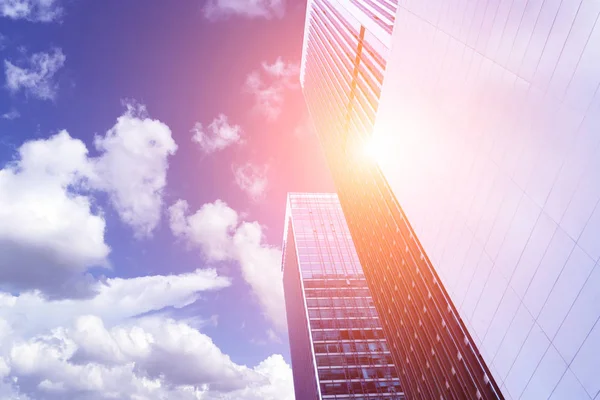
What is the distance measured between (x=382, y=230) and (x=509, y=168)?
4044 centimetres

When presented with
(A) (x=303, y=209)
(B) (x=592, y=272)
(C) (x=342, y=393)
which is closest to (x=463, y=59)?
(B) (x=592, y=272)

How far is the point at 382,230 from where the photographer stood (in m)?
54.3

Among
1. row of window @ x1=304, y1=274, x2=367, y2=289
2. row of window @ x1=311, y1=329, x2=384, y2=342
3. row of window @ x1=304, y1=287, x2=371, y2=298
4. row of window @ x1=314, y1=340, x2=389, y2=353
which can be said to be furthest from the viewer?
row of window @ x1=304, y1=274, x2=367, y2=289

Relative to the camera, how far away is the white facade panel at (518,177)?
1134 cm

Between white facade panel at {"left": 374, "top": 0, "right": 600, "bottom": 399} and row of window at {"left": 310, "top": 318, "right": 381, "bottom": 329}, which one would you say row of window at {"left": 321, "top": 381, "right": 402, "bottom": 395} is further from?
white facade panel at {"left": 374, "top": 0, "right": 600, "bottom": 399}

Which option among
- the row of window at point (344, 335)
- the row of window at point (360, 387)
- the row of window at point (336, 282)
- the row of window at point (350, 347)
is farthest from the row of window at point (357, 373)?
the row of window at point (336, 282)

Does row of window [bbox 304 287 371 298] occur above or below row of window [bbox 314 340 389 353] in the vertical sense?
above

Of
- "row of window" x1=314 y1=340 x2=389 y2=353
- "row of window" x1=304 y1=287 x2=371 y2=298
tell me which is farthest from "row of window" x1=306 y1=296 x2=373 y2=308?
"row of window" x1=314 y1=340 x2=389 y2=353

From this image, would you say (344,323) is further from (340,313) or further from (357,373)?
(357,373)

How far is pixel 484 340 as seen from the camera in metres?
17.2

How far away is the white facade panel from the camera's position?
11.3m

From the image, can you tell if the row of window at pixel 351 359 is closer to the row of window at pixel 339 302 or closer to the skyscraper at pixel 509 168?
the row of window at pixel 339 302

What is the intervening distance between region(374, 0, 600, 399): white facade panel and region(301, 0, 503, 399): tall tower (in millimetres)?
12134

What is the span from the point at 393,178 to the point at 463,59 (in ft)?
37.5
